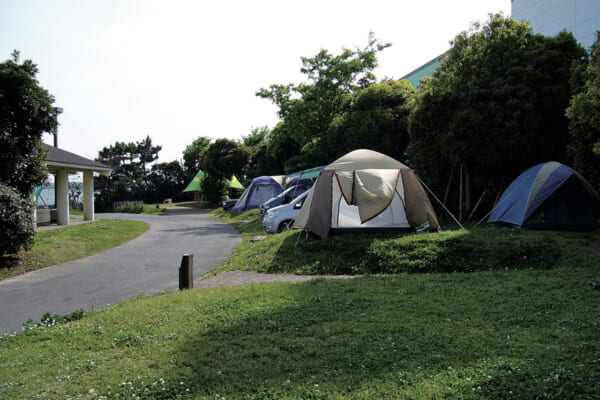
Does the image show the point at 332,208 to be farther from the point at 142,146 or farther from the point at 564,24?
the point at 142,146

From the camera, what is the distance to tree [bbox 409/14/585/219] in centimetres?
1209

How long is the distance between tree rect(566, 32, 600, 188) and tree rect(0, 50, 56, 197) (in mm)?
14559

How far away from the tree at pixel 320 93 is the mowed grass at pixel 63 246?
13.8m

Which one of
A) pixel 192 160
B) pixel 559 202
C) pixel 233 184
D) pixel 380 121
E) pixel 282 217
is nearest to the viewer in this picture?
pixel 559 202

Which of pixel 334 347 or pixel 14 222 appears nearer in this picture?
pixel 334 347

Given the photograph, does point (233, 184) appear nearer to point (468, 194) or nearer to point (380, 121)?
point (380, 121)

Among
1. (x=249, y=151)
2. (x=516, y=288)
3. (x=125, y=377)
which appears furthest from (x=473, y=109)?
(x=249, y=151)

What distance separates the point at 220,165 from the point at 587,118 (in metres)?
35.7

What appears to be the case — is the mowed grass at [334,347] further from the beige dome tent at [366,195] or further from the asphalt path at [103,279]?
the beige dome tent at [366,195]

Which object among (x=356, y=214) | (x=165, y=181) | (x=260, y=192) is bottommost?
(x=356, y=214)

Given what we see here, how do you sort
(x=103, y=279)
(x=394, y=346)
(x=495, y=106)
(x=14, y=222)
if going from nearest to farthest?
(x=394, y=346) → (x=103, y=279) → (x=14, y=222) → (x=495, y=106)

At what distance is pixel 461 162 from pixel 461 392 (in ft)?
36.9

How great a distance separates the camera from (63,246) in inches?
539

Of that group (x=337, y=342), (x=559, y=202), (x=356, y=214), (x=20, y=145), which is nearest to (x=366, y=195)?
(x=356, y=214)
